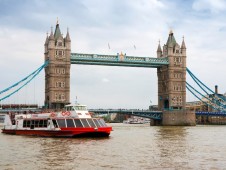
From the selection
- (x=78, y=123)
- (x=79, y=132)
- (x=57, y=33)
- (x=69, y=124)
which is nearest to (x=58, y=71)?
(x=57, y=33)

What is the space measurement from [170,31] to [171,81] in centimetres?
1329

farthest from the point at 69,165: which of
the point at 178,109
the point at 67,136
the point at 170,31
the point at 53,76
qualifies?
the point at 170,31

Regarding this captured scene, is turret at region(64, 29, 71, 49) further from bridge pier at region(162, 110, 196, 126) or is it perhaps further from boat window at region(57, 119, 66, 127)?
boat window at region(57, 119, 66, 127)

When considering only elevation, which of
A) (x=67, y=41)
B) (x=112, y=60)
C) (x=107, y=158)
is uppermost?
(x=67, y=41)

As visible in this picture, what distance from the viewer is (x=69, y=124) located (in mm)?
41125

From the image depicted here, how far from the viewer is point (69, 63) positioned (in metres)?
87.8

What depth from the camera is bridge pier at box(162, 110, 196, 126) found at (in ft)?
297

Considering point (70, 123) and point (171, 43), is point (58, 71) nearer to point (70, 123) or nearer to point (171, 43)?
point (171, 43)

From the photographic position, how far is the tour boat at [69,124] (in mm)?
40406

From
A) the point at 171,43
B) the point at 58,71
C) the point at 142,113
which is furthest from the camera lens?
the point at 171,43

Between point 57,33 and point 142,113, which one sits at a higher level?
point 57,33

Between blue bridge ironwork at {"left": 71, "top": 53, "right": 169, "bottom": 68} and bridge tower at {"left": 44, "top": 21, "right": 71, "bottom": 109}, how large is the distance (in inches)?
80.8

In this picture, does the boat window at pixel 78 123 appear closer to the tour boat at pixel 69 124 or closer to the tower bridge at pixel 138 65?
the tour boat at pixel 69 124

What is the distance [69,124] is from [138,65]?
173 feet
